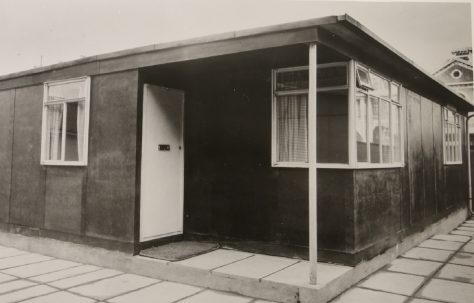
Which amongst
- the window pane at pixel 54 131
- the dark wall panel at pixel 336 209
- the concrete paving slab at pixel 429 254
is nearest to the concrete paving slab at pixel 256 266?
the dark wall panel at pixel 336 209

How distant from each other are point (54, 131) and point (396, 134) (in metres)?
5.78

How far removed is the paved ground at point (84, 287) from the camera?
4625 mm

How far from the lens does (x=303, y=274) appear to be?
486cm

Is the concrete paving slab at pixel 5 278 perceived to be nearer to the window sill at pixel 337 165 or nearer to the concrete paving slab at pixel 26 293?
the concrete paving slab at pixel 26 293

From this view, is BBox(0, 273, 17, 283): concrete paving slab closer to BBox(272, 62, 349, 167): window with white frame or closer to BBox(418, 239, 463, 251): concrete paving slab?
BBox(272, 62, 349, 167): window with white frame

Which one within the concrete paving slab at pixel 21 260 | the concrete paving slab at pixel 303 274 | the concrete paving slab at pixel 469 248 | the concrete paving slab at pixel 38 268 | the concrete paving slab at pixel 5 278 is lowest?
the concrete paving slab at pixel 5 278

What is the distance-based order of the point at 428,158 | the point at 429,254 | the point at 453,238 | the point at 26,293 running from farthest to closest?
1. the point at 428,158
2. the point at 453,238
3. the point at 429,254
4. the point at 26,293

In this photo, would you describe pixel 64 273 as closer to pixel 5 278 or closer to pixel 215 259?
pixel 5 278

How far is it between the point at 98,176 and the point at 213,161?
177cm

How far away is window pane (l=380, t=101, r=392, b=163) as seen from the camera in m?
6.39

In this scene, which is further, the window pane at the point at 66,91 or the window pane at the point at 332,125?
the window pane at the point at 66,91

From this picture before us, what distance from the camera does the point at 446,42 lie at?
6812 millimetres

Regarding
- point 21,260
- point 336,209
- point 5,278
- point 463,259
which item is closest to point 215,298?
point 336,209

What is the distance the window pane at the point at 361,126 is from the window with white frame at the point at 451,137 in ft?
17.4
